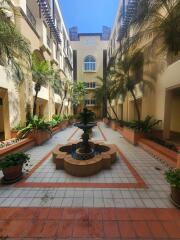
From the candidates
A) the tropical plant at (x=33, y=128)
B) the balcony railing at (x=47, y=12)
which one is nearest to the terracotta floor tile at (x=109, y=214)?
the tropical plant at (x=33, y=128)

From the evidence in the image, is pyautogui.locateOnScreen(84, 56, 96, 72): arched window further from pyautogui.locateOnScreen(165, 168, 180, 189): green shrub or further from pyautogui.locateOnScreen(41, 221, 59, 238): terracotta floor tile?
pyautogui.locateOnScreen(41, 221, 59, 238): terracotta floor tile

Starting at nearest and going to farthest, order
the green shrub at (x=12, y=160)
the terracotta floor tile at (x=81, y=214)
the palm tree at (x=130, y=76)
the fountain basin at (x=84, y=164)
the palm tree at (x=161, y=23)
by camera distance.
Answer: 1. the terracotta floor tile at (x=81, y=214)
2. the green shrub at (x=12, y=160)
3. the fountain basin at (x=84, y=164)
4. the palm tree at (x=161, y=23)
5. the palm tree at (x=130, y=76)

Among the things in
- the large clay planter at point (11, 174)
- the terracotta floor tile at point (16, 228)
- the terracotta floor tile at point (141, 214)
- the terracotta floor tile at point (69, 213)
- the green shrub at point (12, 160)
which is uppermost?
the green shrub at point (12, 160)

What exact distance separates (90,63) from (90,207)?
1312 inches

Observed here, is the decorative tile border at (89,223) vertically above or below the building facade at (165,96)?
below

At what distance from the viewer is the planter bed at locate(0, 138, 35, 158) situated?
19.3 feet

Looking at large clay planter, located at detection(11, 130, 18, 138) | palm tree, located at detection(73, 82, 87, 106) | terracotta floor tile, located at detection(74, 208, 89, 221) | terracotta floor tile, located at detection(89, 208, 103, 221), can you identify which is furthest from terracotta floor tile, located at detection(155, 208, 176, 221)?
palm tree, located at detection(73, 82, 87, 106)

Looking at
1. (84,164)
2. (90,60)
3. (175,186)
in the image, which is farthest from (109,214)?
(90,60)

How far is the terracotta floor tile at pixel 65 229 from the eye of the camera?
8.37 feet

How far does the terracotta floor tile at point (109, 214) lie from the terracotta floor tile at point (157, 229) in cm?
66

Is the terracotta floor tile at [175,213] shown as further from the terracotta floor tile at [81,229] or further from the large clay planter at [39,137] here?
the large clay planter at [39,137]

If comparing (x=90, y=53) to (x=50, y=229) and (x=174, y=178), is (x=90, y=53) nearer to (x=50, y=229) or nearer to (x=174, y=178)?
(x=174, y=178)

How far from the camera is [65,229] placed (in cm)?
267

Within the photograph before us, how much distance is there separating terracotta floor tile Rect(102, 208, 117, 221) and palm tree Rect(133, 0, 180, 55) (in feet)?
18.4
